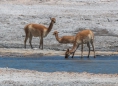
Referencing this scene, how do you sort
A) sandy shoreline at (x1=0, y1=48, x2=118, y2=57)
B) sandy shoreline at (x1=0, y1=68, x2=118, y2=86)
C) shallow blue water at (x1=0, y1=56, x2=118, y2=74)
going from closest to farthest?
sandy shoreline at (x1=0, y1=68, x2=118, y2=86) → shallow blue water at (x1=0, y1=56, x2=118, y2=74) → sandy shoreline at (x1=0, y1=48, x2=118, y2=57)

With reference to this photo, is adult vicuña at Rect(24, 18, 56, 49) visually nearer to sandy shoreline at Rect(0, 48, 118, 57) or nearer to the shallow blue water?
sandy shoreline at Rect(0, 48, 118, 57)

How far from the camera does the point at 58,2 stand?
3294 cm

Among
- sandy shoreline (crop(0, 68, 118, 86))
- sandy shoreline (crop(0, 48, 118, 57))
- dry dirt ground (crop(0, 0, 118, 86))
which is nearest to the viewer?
sandy shoreline (crop(0, 68, 118, 86))

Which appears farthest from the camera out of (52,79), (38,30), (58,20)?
(58,20)

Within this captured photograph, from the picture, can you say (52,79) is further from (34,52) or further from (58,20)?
(58,20)

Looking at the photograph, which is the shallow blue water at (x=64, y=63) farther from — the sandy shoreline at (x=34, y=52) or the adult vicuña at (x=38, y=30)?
the adult vicuña at (x=38, y=30)

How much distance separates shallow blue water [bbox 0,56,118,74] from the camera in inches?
663

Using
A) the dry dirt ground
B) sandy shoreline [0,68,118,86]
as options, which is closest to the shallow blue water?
the dry dirt ground

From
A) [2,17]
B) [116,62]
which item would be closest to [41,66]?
[116,62]

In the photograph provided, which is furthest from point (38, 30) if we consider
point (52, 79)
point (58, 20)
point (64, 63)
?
point (52, 79)

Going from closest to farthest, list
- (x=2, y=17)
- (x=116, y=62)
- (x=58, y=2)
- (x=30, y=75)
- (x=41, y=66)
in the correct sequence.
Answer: (x=30, y=75) < (x=41, y=66) < (x=116, y=62) < (x=2, y=17) < (x=58, y=2)

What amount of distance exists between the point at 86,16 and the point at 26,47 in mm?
5910

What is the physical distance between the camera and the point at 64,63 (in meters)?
18.7

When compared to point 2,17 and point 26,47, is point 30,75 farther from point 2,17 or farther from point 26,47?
point 2,17
